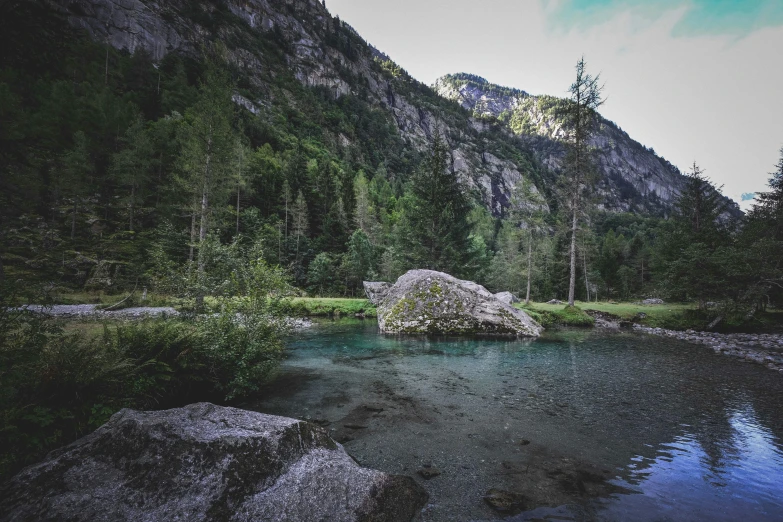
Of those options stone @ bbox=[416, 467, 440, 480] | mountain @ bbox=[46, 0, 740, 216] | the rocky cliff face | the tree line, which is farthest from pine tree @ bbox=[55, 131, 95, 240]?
the rocky cliff face

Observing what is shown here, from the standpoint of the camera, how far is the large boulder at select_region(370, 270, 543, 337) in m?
20.2

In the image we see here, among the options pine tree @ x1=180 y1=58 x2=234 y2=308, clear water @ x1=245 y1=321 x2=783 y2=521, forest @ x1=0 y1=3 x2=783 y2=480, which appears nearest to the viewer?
clear water @ x1=245 y1=321 x2=783 y2=521

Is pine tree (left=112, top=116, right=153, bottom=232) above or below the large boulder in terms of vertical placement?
above

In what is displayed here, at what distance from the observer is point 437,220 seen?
31734 millimetres

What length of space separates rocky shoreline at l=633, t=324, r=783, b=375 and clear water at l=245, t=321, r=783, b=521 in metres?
1.25

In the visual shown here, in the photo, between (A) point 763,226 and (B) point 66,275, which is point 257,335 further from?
(A) point 763,226

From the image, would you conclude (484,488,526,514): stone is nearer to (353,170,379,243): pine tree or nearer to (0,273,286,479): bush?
(0,273,286,479): bush

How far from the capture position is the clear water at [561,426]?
176 inches

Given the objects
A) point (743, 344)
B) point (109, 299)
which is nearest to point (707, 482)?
point (743, 344)

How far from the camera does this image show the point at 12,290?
5.02 meters

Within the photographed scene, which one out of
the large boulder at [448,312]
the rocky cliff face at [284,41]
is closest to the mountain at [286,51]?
the rocky cliff face at [284,41]

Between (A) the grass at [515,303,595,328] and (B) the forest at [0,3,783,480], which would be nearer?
(B) the forest at [0,3,783,480]

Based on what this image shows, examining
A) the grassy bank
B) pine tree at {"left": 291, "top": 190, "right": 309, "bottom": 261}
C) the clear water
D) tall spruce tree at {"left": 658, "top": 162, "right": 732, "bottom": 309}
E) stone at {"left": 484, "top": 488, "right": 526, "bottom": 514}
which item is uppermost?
pine tree at {"left": 291, "top": 190, "right": 309, "bottom": 261}

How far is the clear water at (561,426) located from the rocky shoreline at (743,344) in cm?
125
